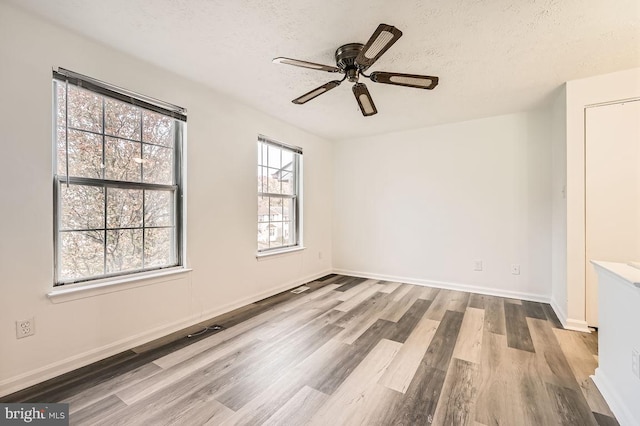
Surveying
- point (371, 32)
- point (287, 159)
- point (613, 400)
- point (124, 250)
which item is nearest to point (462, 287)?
point (613, 400)

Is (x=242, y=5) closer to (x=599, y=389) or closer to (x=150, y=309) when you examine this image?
(x=150, y=309)

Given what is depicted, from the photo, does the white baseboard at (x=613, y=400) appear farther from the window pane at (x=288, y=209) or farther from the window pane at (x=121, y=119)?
the window pane at (x=121, y=119)

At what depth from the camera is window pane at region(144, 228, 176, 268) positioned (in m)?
2.48

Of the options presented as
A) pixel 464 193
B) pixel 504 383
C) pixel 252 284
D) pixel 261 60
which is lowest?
pixel 504 383

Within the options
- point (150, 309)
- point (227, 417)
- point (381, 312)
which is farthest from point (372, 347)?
point (150, 309)

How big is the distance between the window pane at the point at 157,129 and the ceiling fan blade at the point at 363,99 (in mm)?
1786

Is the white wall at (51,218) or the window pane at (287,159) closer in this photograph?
the white wall at (51,218)

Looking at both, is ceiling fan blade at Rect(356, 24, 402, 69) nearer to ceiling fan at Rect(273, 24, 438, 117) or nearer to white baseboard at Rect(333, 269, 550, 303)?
ceiling fan at Rect(273, 24, 438, 117)

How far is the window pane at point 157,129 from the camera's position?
2.45m

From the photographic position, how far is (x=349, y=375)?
6.27 ft

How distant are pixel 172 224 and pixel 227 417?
1.80 meters

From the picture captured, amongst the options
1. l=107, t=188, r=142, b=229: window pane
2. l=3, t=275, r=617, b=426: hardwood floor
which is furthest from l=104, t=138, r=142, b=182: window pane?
l=3, t=275, r=617, b=426: hardwood floor

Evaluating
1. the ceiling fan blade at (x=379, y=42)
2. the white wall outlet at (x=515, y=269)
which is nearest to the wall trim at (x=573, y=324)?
the white wall outlet at (x=515, y=269)

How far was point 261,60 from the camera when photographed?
2.33 meters
